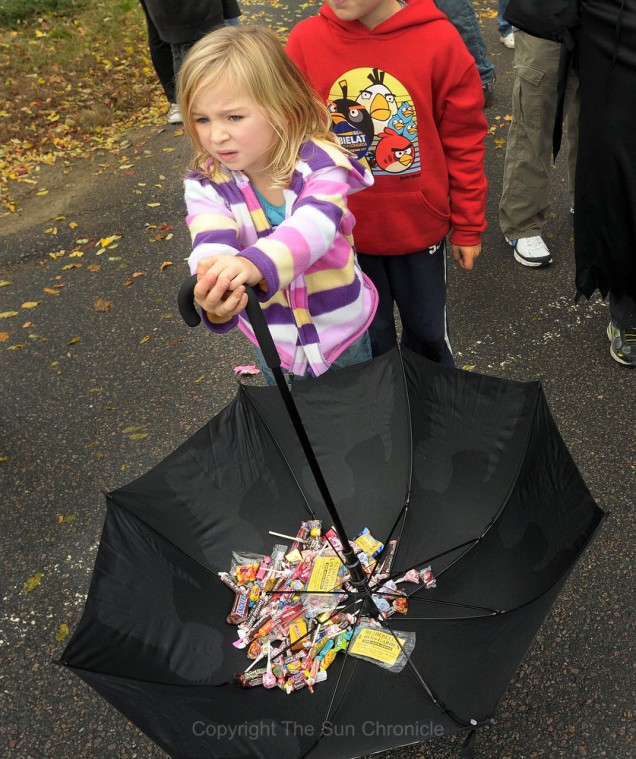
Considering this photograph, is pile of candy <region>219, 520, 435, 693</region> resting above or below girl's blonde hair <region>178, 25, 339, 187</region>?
below

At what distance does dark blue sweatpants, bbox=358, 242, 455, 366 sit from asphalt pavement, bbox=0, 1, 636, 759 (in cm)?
80

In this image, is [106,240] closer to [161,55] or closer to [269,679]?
[161,55]

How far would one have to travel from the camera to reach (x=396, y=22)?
7.34 feet

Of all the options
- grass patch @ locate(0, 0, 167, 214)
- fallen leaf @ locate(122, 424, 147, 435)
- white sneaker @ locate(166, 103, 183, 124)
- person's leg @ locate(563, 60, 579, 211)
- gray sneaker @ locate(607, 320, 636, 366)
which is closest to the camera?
person's leg @ locate(563, 60, 579, 211)

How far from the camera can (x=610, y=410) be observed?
3244mm

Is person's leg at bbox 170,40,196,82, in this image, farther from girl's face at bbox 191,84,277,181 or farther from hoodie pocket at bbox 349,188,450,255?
girl's face at bbox 191,84,277,181

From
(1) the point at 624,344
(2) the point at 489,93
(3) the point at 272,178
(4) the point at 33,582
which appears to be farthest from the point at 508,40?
(4) the point at 33,582

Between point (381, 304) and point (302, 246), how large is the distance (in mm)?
1095

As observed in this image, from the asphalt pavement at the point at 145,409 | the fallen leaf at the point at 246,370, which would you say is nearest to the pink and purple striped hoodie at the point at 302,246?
the asphalt pavement at the point at 145,409

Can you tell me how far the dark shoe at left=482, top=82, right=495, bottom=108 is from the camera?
559cm

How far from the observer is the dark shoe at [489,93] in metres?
5.59

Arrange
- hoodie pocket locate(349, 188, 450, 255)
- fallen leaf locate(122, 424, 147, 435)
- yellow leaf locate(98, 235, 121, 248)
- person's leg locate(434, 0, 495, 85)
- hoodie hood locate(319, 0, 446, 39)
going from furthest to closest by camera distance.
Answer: yellow leaf locate(98, 235, 121, 248) < person's leg locate(434, 0, 495, 85) < fallen leaf locate(122, 424, 147, 435) < hoodie pocket locate(349, 188, 450, 255) < hoodie hood locate(319, 0, 446, 39)

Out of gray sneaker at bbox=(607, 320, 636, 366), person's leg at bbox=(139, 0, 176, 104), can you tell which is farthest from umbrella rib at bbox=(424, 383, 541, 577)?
person's leg at bbox=(139, 0, 176, 104)

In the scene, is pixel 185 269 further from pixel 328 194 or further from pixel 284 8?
pixel 284 8
